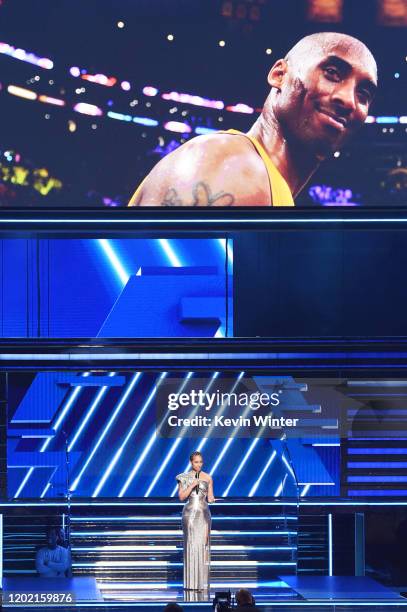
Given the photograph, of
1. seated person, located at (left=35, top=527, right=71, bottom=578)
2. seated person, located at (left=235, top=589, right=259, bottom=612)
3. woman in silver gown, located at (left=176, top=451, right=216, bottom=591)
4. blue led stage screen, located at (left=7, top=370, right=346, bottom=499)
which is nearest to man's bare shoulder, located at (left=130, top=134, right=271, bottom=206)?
blue led stage screen, located at (left=7, top=370, right=346, bottom=499)

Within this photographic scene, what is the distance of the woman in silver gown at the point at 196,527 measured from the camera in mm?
11602

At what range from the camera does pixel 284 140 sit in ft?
43.8

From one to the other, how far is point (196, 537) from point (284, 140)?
4.15 m

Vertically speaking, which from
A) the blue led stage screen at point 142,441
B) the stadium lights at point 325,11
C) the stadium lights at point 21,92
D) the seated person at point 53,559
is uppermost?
the stadium lights at point 325,11

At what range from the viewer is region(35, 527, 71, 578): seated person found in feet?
40.2

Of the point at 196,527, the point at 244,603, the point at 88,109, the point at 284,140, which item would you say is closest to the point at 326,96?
the point at 284,140

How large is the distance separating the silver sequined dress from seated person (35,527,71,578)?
51.4 inches

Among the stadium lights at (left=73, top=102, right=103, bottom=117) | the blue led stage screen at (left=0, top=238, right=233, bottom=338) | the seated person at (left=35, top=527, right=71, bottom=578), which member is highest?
the stadium lights at (left=73, top=102, right=103, bottom=117)

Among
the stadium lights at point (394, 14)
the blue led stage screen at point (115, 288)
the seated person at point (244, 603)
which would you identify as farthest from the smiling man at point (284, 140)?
the seated person at point (244, 603)

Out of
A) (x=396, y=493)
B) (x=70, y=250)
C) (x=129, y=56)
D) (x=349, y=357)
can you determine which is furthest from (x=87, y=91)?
(x=396, y=493)

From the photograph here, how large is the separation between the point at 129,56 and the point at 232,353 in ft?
10.2

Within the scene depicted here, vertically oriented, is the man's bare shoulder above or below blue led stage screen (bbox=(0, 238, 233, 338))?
above

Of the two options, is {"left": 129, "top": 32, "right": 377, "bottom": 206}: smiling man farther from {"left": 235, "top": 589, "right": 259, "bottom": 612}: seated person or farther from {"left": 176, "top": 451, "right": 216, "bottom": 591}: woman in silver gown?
{"left": 235, "top": 589, "right": 259, "bottom": 612}: seated person

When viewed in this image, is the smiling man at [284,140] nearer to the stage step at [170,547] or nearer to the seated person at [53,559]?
the stage step at [170,547]
